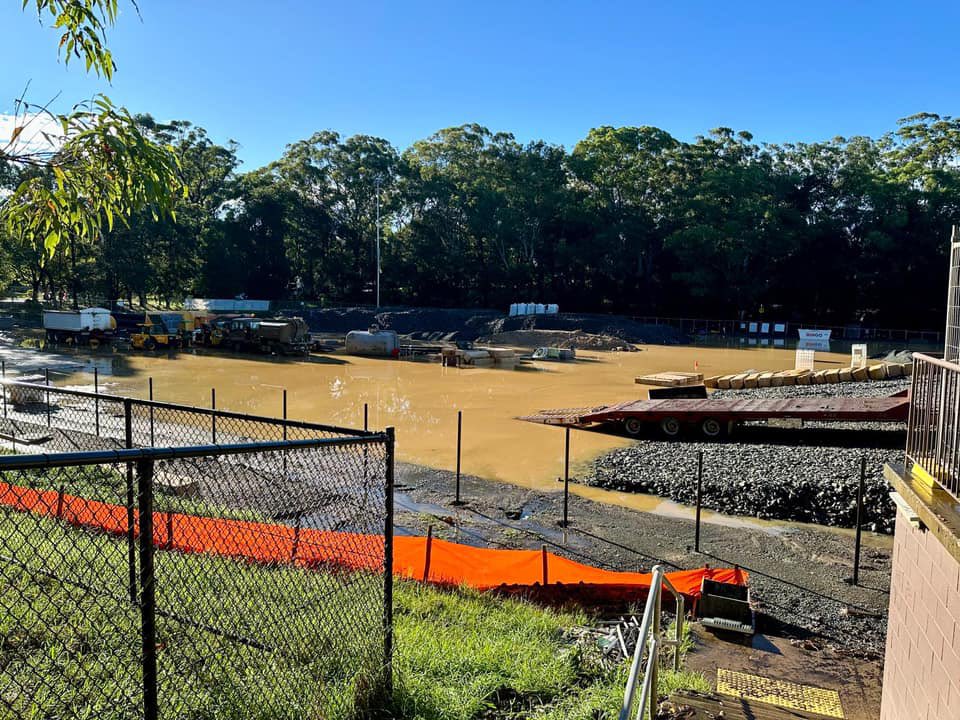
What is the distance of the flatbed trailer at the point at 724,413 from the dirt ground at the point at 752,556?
22.5 ft

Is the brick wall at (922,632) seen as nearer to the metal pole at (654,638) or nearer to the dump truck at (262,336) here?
the metal pole at (654,638)

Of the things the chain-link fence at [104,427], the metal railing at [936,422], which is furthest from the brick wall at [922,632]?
the chain-link fence at [104,427]

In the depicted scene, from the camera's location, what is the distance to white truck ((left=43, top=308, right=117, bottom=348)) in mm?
47300

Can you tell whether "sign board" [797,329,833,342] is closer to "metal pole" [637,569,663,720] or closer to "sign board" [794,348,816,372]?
"sign board" [794,348,816,372]

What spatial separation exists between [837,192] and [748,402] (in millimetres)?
58779

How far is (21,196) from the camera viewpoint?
18.7 ft

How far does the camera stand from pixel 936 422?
16.5 ft

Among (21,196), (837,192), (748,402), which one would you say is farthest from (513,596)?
(837,192)

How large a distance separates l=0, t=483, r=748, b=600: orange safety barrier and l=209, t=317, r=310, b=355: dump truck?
121 feet

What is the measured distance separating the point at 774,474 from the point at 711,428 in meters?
5.75

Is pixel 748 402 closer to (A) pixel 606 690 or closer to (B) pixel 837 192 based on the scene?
(A) pixel 606 690

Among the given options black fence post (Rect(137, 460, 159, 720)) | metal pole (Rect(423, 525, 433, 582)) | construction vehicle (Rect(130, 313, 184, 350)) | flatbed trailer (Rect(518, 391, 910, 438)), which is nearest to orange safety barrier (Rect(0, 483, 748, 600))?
metal pole (Rect(423, 525, 433, 582))

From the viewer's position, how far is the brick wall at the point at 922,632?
391 cm

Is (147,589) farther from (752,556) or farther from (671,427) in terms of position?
(671,427)
